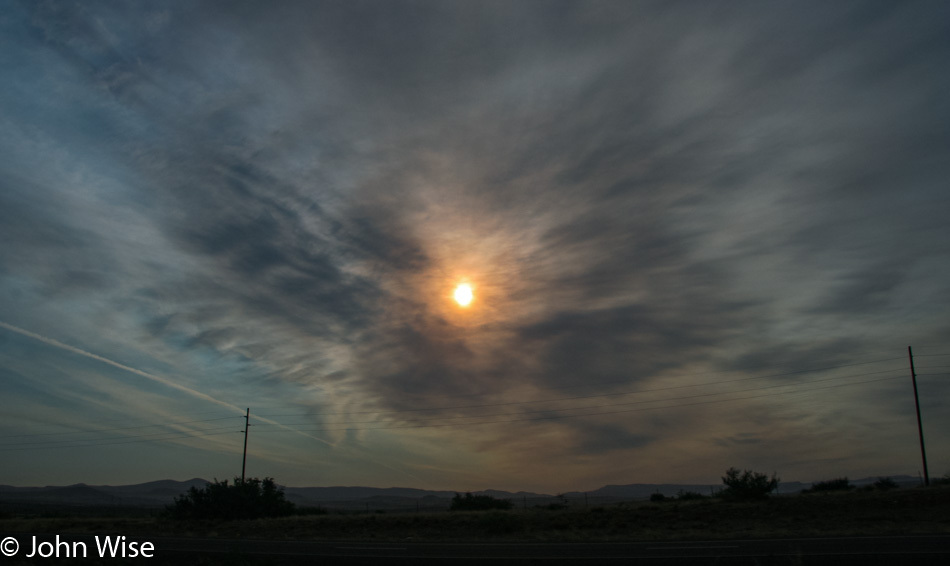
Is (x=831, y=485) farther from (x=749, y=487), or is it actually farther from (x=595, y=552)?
(x=595, y=552)

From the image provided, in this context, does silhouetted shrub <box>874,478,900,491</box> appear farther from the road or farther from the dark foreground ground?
the road

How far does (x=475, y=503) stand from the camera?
60.6 m

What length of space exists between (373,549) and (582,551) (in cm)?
1145

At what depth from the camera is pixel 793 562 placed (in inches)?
860

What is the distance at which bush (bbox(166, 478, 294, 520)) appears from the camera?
57.8m

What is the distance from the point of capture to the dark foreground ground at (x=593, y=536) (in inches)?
982

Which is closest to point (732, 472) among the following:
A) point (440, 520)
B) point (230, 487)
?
point (440, 520)

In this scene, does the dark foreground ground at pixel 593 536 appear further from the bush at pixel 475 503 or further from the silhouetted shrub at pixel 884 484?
the bush at pixel 475 503

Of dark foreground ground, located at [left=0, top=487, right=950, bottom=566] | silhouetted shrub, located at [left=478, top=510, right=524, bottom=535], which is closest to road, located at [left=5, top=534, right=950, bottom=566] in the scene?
dark foreground ground, located at [left=0, top=487, right=950, bottom=566]

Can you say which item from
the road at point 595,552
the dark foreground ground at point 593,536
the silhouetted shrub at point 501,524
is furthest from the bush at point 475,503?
the road at point 595,552

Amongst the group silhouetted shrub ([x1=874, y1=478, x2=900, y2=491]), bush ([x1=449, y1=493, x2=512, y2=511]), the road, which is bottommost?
bush ([x1=449, y1=493, x2=512, y2=511])

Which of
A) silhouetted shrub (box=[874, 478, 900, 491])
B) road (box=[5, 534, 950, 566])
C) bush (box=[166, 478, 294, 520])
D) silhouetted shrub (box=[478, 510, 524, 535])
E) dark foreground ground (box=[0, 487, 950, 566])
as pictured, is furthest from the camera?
bush (box=[166, 478, 294, 520])

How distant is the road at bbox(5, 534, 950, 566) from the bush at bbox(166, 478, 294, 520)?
78.7ft

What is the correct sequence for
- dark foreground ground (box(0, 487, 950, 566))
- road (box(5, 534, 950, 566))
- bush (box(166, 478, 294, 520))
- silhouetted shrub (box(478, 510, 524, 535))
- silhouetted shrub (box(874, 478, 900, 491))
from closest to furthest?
1. road (box(5, 534, 950, 566))
2. dark foreground ground (box(0, 487, 950, 566))
3. silhouetted shrub (box(478, 510, 524, 535))
4. silhouetted shrub (box(874, 478, 900, 491))
5. bush (box(166, 478, 294, 520))
